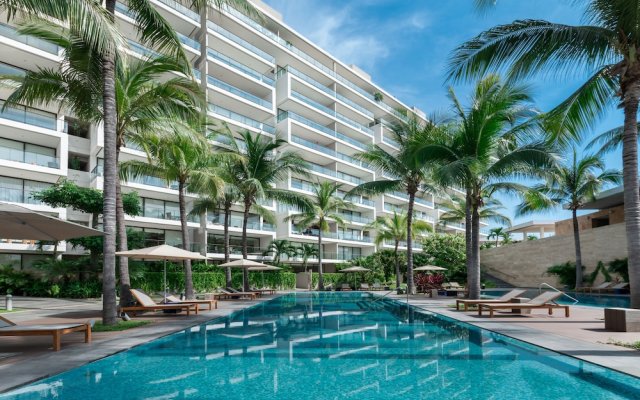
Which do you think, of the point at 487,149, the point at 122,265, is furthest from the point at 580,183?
the point at 122,265

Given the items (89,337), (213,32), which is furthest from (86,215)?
(89,337)

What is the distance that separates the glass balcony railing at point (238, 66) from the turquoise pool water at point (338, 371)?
106ft

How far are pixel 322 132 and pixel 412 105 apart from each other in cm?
2794

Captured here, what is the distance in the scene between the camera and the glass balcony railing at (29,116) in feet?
87.9

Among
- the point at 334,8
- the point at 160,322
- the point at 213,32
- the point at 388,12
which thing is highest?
the point at 213,32

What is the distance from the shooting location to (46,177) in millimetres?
28297

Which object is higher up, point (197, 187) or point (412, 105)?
point (412, 105)

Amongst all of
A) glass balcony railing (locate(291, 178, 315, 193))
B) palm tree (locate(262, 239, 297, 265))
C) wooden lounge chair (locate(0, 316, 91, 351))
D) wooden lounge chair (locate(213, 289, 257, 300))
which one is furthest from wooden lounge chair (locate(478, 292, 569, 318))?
glass balcony railing (locate(291, 178, 315, 193))

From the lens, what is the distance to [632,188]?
416 inches

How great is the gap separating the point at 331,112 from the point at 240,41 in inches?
532

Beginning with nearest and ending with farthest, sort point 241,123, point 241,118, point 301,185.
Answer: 1. point 241,123
2. point 241,118
3. point 301,185

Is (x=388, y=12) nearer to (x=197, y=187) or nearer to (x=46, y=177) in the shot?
(x=197, y=187)

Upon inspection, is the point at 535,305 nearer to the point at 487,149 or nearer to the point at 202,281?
the point at 487,149

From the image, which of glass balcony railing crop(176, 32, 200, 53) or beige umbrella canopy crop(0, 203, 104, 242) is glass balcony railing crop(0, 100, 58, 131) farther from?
beige umbrella canopy crop(0, 203, 104, 242)
